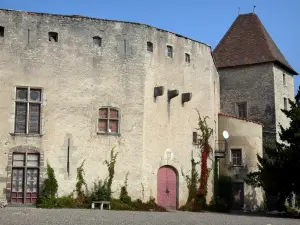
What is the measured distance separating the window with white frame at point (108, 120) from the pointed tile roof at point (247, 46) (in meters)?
12.8

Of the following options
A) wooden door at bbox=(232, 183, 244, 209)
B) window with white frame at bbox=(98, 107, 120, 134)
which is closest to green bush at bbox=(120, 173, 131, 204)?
window with white frame at bbox=(98, 107, 120, 134)

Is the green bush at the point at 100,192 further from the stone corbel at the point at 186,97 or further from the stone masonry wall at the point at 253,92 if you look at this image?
the stone masonry wall at the point at 253,92

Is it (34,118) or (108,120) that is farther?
(108,120)

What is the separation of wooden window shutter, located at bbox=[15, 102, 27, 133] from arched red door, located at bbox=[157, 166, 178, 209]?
6.38m

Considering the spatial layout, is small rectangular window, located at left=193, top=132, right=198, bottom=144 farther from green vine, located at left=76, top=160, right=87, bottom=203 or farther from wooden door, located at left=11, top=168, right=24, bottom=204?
wooden door, located at left=11, top=168, right=24, bottom=204

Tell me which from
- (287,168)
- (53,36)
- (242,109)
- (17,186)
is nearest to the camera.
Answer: (17,186)

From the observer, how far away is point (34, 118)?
20.8 m

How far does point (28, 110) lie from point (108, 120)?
3.39m

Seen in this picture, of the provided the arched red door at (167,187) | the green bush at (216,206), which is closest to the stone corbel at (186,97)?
the arched red door at (167,187)

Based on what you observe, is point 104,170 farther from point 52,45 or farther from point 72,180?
point 52,45

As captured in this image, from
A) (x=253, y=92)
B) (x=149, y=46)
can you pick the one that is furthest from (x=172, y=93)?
(x=253, y=92)

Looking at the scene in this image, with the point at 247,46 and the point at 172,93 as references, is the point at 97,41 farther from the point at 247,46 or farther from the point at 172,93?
the point at 247,46

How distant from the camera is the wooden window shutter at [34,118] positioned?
67.8 ft

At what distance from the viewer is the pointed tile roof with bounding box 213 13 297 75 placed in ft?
106
